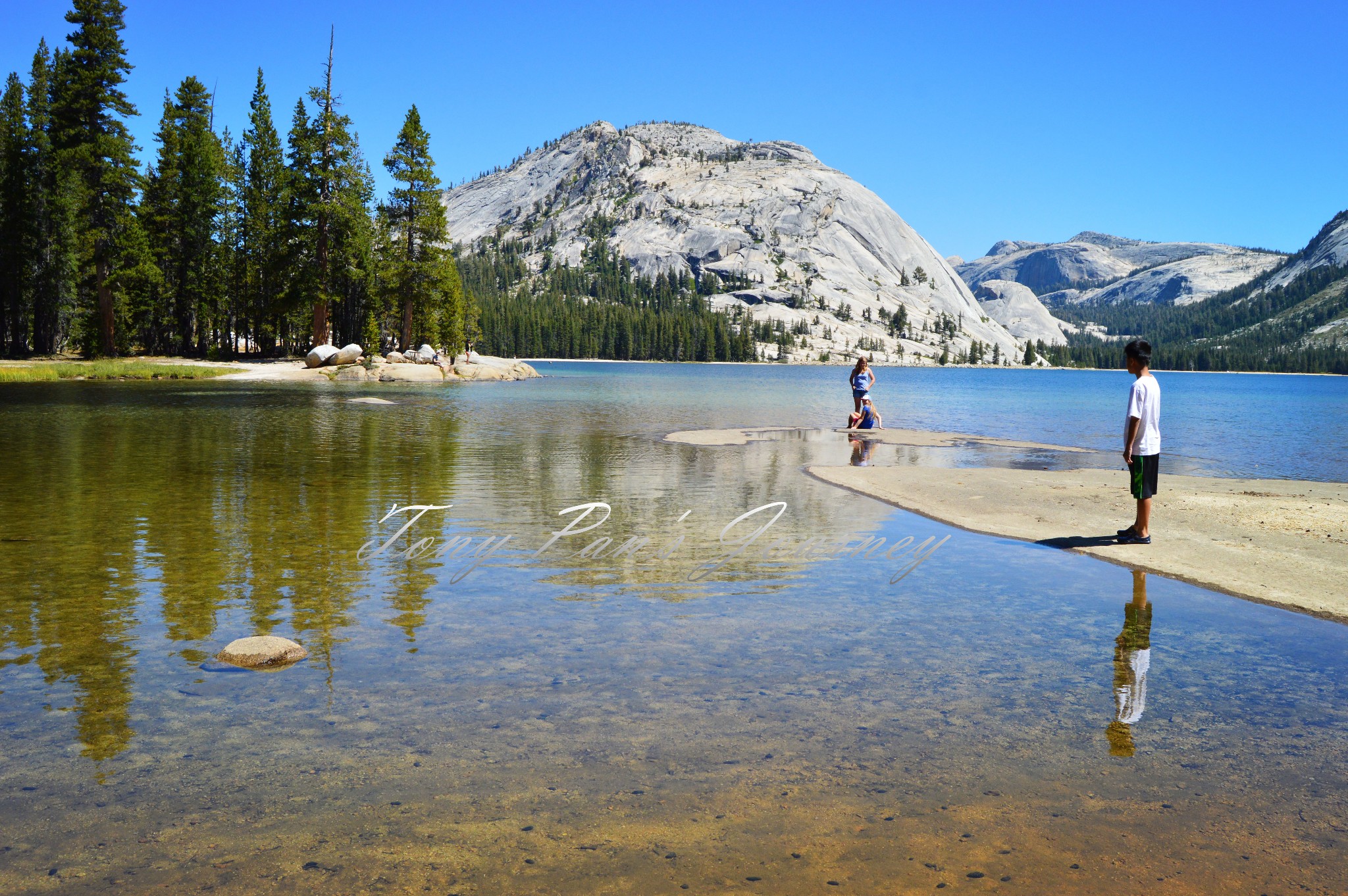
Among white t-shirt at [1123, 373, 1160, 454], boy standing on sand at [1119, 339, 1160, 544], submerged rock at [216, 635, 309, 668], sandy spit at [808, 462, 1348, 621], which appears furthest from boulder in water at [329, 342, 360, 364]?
submerged rock at [216, 635, 309, 668]

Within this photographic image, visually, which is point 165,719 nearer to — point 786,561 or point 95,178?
point 786,561

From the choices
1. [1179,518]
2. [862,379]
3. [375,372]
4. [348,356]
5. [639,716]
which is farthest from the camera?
[348,356]

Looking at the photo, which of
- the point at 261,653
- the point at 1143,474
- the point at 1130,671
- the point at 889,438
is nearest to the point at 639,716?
the point at 261,653

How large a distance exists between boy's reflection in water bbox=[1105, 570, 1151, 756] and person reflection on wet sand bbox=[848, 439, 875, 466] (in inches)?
605

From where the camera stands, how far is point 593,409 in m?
51.3

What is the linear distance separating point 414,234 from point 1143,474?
81.3 m

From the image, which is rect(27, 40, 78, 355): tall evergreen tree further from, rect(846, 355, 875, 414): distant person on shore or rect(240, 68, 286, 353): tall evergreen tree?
rect(846, 355, 875, 414): distant person on shore

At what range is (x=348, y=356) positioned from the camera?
3000 inches

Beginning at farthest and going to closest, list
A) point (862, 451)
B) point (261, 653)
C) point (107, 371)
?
point (107, 371)
point (862, 451)
point (261, 653)

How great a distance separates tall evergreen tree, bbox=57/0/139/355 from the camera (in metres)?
66.5

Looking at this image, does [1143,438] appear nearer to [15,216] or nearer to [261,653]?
[261,653]

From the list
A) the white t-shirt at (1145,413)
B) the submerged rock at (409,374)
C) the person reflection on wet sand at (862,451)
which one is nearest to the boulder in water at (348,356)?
the submerged rock at (409,374)

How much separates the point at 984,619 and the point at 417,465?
1747 centimetres

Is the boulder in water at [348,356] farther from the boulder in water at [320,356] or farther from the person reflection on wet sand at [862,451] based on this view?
the person reflection on wet sand at [862,451]
